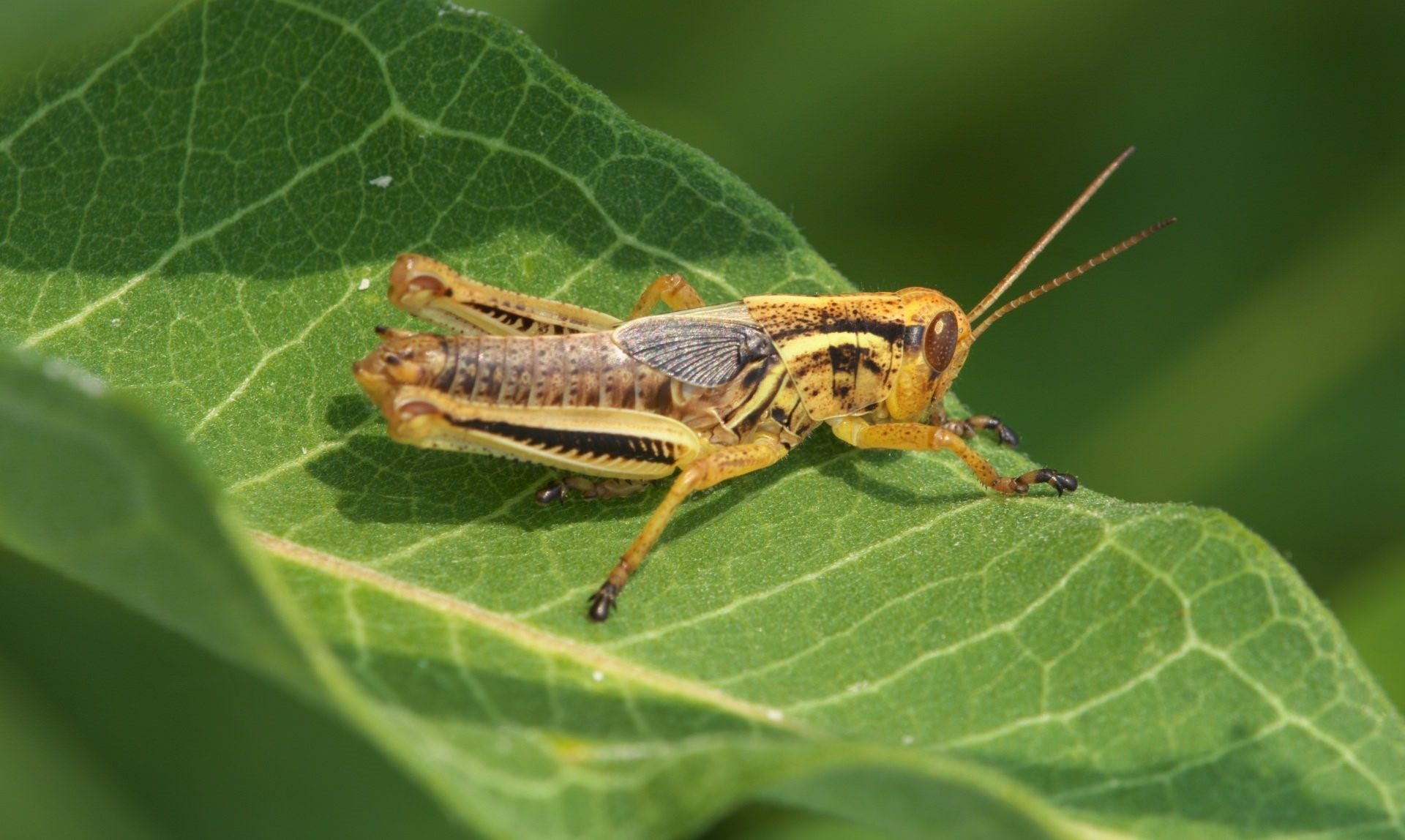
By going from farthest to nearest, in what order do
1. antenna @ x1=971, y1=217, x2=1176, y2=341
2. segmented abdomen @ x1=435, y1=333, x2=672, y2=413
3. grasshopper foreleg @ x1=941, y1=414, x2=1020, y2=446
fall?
antenna @ x1=971, y1=217, x2=1176, y2=341, grasshopper foreleg @ x1=941, y1=414, x2=1020, y2=446, segmented abdomen @ x1=435, y1=333, x2=672, y2=413

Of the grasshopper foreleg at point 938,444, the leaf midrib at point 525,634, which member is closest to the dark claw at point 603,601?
the leaf midrib at point 525,634

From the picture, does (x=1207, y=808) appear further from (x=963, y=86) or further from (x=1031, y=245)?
(x=963, y=86)

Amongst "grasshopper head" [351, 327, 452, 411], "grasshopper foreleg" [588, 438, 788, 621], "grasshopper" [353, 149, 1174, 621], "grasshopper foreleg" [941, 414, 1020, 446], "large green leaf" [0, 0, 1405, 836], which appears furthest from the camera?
"grasshopper foreleg" [941, 414, 1020, 446]

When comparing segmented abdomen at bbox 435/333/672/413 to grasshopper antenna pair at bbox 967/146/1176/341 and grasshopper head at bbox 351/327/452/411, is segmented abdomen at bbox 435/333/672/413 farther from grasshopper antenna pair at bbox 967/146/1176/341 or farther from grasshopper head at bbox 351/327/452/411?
grasshopper antenna pair at bbox 967/146/1176/341

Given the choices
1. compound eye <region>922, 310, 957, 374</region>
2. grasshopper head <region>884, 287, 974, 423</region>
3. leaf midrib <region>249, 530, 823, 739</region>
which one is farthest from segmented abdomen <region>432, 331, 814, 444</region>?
leaf midrib <region>249, 530, 823, 739</region>

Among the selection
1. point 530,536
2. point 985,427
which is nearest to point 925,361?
point 985,427
